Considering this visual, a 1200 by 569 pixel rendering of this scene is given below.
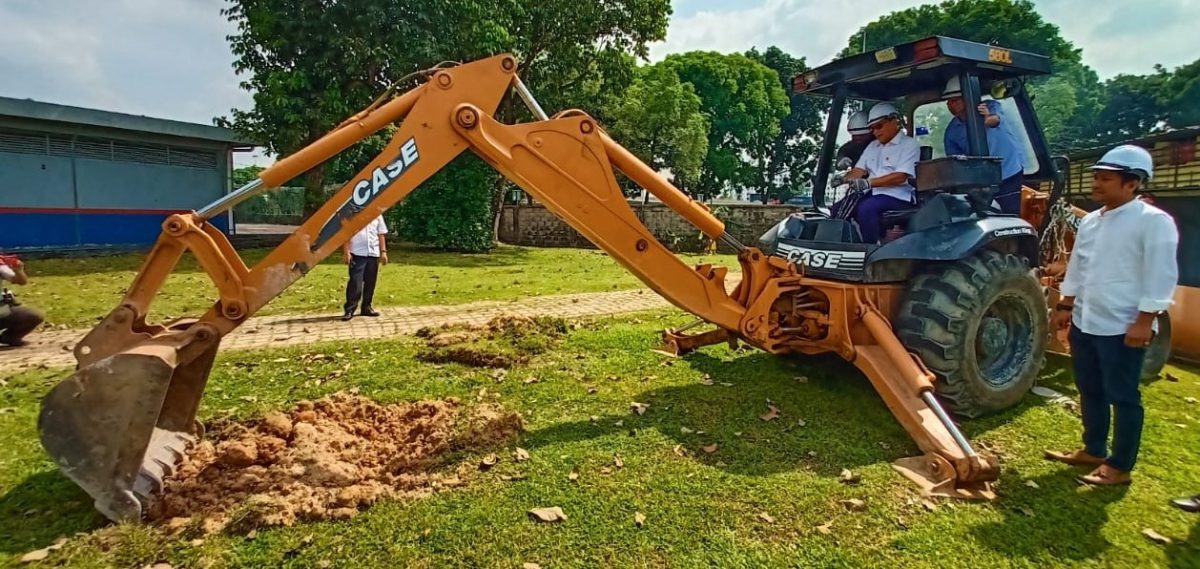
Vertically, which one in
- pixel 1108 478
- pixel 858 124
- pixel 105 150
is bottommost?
pixel 1108 478

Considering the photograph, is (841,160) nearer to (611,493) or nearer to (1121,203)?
(1121,203)

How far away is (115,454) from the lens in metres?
3.27

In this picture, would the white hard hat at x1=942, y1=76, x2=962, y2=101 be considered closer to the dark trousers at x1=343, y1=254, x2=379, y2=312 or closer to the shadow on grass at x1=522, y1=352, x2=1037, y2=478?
the shadow on grass at x1=522, y1=352, x2=1037, y2=478

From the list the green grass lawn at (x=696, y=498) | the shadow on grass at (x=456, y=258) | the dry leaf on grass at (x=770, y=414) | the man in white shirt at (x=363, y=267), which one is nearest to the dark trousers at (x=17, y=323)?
the green grass lawn at (x=696, y=498)

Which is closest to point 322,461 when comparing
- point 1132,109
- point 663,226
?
point 663,226

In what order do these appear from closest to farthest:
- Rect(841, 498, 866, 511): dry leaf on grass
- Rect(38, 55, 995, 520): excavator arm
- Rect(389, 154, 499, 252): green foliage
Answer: Rect(38, 55, 995, 520): excavator arm → Rect(841, 498, 866, 511): dry leaf on grass → Rect(389, 154, 499, 252): green foliage

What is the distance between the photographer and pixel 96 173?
18703 millimetres

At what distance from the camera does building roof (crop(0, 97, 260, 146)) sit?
16594mm

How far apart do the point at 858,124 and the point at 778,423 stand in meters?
2.77

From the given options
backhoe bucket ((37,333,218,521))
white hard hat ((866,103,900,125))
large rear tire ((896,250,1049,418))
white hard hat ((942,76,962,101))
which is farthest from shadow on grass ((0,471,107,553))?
white hard hat ((942,76,962,101))

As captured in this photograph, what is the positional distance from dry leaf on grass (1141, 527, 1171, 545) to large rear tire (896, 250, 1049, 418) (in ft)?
4.60

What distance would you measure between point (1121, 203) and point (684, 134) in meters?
24.7

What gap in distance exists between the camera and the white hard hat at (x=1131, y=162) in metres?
3.79

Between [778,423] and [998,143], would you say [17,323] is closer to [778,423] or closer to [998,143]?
[778,423]
